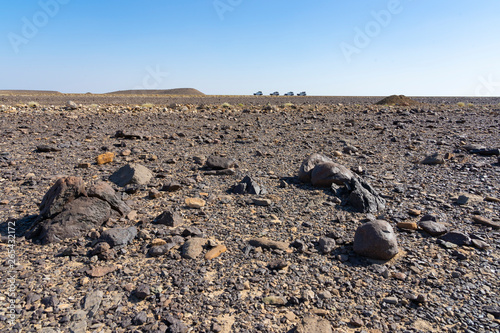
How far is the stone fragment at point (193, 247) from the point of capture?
3.73 m

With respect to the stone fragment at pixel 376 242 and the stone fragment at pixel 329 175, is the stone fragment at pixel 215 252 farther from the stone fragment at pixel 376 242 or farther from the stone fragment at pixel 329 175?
the stone fragment at pixel 329 175

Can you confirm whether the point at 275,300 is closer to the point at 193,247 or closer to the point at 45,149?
the point at 193,247

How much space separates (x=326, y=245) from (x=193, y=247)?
5.51 ft

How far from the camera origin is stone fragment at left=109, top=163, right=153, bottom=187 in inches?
235

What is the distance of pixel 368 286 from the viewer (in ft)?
10.8

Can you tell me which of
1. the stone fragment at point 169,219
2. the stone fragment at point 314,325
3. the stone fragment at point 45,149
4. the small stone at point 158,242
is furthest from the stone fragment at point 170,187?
the stone fragment at point 45,149

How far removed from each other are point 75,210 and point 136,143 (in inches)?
215

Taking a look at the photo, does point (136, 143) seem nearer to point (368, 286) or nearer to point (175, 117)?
point (175, 117)

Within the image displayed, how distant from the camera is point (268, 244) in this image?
3984 mm

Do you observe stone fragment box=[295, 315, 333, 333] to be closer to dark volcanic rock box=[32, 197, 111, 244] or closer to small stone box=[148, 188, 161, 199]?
dark volcanic rock box=[32, 197, 111, 244]

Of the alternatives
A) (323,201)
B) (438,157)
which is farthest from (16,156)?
(438,157)

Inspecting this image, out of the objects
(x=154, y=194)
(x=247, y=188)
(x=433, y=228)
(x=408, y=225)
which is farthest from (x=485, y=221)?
(x=154, y=194)

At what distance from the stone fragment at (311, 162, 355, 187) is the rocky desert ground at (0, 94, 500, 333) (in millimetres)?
22

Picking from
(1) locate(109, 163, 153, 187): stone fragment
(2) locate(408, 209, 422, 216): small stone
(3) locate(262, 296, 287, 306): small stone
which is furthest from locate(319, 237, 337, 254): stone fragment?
(1) locate(109, 163, 153, 187): stone fragment
